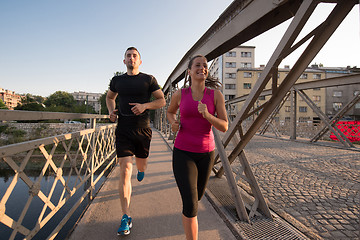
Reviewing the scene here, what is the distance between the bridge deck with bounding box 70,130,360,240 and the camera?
206cm

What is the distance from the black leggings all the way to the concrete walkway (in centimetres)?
69

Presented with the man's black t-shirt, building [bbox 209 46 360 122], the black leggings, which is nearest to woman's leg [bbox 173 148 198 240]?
the black leggings

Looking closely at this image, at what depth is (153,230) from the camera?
2.08 meters

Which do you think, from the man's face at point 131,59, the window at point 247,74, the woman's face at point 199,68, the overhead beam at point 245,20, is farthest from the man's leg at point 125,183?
the window at point 247,74

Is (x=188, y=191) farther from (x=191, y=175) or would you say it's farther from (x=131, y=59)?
(x=131, y=59)

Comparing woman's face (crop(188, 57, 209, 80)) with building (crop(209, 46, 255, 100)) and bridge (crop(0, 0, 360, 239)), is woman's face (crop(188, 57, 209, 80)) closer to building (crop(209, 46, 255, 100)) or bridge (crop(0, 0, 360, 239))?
bridge (crop(0, 0, 360, 239))

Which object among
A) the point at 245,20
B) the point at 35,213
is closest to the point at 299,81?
the point at 245,20

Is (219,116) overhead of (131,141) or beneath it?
overhead

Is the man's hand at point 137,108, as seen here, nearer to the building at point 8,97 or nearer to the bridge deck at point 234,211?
the bridge deck at point 234,211

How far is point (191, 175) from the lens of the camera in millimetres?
1574

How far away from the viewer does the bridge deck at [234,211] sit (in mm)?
2064

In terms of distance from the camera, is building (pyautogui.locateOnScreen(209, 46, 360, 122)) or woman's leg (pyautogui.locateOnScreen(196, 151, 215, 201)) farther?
building (pyautogui.locateOnScreen(209, 46, 360, 122))

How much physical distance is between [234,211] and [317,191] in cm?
209

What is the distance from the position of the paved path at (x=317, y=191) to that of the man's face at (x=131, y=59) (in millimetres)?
2869
